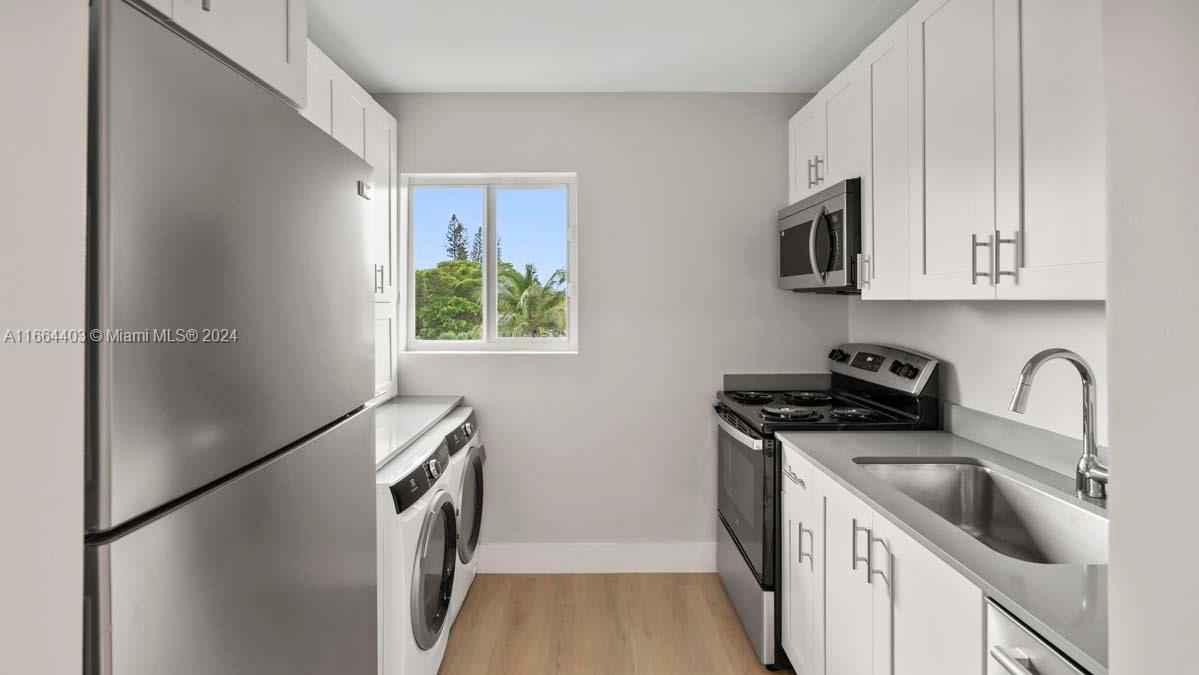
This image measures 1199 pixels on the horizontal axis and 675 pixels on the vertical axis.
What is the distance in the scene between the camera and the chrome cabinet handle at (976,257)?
5.28 ft

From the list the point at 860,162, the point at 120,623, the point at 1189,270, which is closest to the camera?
A: the point at 1189,270

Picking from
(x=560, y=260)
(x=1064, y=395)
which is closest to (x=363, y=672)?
(x=1064, y=395)

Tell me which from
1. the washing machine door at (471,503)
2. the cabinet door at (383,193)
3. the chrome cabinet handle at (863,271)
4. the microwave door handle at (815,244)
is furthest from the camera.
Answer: the cabinet door at (383,193)

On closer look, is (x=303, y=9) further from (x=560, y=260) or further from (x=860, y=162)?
(x=560, y=260)

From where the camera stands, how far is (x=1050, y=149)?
1.41 metres

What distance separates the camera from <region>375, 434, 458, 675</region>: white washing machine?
6.14ft

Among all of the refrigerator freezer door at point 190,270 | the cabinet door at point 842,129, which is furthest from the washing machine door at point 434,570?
the cabinet door at point 842,129

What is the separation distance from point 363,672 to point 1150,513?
1.28 metres

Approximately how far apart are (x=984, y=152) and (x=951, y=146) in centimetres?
16

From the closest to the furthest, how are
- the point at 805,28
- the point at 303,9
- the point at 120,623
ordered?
1. the point at 120,623
2. the point at 303,9
3. the point at 805,28

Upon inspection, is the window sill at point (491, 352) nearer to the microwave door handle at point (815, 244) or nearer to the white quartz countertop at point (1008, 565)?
the microwave door handle at point (815, 244)

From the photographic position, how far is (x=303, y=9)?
3.70ft

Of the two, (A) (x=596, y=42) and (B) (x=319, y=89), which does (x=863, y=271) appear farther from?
(B) (x=319, y=89)

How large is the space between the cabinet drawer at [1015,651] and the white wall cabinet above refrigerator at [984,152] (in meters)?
0.72
